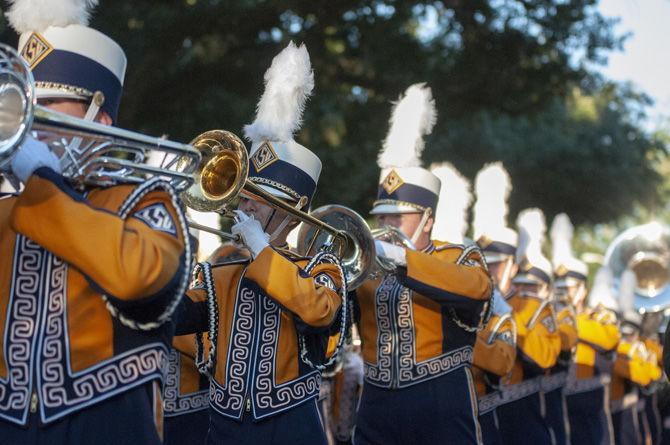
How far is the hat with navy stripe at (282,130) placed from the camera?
15.9 ft

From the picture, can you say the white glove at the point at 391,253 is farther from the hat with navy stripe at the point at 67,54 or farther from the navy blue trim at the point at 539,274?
the navy blue trim at the point at 539,274

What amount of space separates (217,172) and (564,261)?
797 cm

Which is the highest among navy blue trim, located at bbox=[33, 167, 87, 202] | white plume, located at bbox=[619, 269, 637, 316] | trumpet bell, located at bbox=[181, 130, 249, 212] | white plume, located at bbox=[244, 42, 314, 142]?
white plume, located at bbox=[619, 269, 637, 316]

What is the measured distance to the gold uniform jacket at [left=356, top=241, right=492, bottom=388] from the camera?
225 inches

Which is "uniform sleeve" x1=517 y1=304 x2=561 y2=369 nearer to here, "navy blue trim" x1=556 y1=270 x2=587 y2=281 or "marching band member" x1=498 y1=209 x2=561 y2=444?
"marching band member" x1=498 y1=209 x2=561 y2=444

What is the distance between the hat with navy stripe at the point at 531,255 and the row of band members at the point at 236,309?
970 millimetres

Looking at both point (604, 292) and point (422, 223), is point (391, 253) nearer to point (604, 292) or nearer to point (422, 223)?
point (422, 223)

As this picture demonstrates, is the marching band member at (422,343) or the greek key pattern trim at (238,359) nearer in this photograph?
the greek key pattern trim at (238,359)

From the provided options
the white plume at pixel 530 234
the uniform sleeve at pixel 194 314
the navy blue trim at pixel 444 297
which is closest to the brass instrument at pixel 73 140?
the uniform sleeve at pixel 194 314

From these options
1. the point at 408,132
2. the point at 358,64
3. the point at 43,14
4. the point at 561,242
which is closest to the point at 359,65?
the point at 358,64

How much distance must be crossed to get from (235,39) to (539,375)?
4.81 meters

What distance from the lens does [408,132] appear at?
6.70 meters

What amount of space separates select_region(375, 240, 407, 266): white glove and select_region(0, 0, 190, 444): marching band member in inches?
97.2

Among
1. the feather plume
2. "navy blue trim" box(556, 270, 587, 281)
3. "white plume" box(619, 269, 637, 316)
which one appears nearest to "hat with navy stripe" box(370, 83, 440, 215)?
the feather plume
